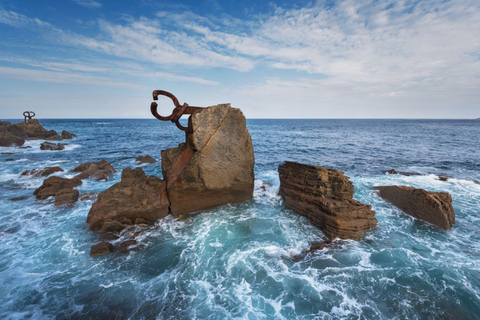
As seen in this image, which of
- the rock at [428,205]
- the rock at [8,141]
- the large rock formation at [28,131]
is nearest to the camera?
the rock at [428,205]

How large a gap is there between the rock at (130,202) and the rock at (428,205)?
11142 millimetres

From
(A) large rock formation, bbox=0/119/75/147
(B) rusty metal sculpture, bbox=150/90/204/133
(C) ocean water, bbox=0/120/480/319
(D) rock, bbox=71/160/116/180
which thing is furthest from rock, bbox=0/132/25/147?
(B) rusty metal sculpture, bbox=150/90/204/133

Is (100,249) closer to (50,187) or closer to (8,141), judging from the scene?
(50,187)

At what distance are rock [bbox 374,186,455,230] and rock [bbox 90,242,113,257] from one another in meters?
12.6

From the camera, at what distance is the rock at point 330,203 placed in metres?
8.16

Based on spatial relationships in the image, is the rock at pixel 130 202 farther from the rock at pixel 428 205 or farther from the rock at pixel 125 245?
the rock at pixel 428 205

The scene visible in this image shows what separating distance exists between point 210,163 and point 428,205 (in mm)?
9592

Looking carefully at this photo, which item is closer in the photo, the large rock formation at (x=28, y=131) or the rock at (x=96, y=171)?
the rock at (x=96, y=171)

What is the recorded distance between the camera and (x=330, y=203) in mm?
8461

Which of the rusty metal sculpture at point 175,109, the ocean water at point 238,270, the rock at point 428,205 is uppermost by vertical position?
the rusty metal sculpture at point 175,109

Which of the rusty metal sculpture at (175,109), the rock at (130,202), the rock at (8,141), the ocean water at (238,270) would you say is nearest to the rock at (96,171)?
the ocean water at (238,270)

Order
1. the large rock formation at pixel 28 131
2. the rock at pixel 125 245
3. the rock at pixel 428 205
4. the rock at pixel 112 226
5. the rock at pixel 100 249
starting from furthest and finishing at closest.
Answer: the large rock formation at pixel 28 131 < the rock at pixel 428 205 < the rock at pixel 112 226 < the rock at pixel 125 245 < the rock at pixel 100 249

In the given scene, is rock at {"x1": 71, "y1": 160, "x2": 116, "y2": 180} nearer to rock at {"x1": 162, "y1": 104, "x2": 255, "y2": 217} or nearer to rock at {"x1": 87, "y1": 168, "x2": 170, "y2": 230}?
rock at {"x1": 87, "y1": 168, "x2": 170, "y2": 230}

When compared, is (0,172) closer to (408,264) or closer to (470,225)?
(408,264)
